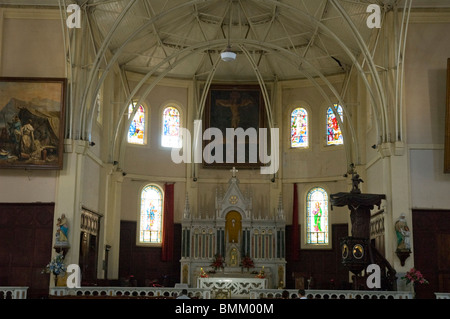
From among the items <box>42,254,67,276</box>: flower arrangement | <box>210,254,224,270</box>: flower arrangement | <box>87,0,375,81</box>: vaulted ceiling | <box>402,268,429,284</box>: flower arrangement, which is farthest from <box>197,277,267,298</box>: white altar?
<box>87,0,375,81</box>: vaulted ceiling

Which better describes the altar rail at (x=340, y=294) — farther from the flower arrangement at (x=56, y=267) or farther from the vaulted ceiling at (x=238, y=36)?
the vaulted ceiling at (x=238, y=36)

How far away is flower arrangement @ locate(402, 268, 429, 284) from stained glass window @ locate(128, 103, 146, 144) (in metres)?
16.2

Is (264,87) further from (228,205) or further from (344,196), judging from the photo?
(344,196)

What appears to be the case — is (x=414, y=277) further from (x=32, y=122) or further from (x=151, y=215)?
(x=151, y=215)

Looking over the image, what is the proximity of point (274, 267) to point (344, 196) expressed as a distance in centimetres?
976

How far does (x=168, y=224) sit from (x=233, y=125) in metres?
6.42

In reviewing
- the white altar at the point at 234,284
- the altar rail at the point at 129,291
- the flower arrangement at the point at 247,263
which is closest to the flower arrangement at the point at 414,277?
the altar rail at the point at 129,291

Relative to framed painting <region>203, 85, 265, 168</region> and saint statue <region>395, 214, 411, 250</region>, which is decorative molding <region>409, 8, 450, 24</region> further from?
framed painting <region>203, 85, 265, 168</region>

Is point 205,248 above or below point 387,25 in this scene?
below

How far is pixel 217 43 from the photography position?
28.5 meters

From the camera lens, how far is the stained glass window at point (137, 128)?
1257 inches

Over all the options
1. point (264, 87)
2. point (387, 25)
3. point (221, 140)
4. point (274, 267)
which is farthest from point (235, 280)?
point (387, 25)

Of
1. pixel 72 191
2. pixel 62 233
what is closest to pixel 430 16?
pixel 72 191

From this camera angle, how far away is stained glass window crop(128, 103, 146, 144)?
1257 inches
